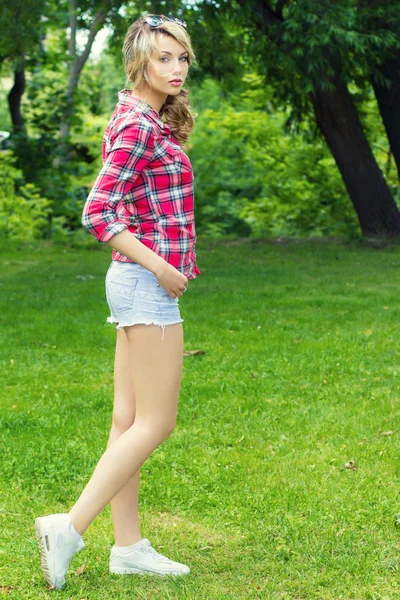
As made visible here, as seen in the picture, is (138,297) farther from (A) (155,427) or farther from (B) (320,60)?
(B) (320,60)

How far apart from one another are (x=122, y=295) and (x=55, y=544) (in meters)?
0.90

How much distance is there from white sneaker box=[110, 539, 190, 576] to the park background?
0.17ft

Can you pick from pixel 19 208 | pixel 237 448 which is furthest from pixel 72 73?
pixel 237 448

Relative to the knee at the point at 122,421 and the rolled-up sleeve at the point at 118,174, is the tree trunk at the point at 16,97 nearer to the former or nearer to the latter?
the knee at the point at 122,421

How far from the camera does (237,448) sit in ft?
15.5

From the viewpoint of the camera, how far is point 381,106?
14.7m

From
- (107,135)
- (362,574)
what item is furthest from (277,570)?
(107,135)

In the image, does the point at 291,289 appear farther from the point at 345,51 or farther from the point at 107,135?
the point at 107,135

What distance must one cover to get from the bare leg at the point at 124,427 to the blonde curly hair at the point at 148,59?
0.78 m

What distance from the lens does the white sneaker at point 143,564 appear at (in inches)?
128

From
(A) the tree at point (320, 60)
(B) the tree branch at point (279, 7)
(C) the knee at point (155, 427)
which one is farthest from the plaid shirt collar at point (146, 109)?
(B) the tree branch at point (279, 7)

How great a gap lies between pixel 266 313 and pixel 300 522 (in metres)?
4.96

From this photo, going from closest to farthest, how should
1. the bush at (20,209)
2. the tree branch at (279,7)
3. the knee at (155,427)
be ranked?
1. the knee at (155,427)
2. the tree branch at (279,7)
3. the bush at (20,209)

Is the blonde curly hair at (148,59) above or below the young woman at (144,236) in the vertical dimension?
above
